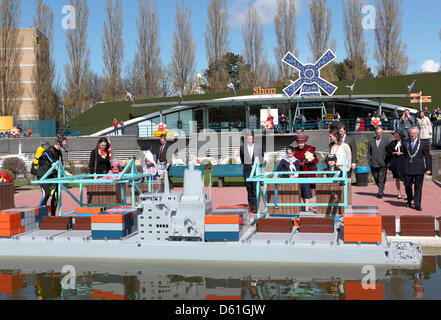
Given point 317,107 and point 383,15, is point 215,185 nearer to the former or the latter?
point 317,107

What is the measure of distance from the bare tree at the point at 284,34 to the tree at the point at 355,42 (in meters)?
5.03

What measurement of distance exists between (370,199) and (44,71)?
39.3 metres

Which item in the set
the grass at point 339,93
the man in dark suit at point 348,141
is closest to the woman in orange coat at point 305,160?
the man in dark suit at point 348,141

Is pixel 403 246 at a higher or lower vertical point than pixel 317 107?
lower

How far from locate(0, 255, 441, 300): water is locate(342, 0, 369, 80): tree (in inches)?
1374

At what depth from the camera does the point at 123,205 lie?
11.3 m

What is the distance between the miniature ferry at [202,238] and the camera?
A: 322 inches

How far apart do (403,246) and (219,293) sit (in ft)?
11.9

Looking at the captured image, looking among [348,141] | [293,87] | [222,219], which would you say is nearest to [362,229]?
[222,219]

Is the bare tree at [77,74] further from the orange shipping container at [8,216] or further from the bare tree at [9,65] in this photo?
the orange shipping container at [8,216]

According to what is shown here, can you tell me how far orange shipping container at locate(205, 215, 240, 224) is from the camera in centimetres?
856

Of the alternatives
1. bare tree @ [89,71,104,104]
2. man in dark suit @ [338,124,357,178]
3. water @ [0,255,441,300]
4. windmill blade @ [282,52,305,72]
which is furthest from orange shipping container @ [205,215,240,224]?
bare tree @ [89,71,104,104]

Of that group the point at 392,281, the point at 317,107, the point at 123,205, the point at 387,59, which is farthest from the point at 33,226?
the point at 387,59

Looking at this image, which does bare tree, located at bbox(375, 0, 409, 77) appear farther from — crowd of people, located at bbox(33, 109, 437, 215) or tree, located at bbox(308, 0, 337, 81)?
crowd of people, located at bbox(33, 109, 437, 215)
